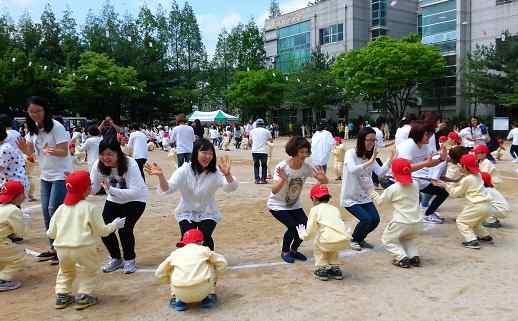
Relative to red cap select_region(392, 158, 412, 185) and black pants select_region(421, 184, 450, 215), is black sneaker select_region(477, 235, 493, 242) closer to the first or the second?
black pants select_region(421, 184, 450, 215)

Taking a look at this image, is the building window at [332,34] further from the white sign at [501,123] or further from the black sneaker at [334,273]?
the black sneaker at [334,273]

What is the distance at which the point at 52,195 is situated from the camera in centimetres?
571

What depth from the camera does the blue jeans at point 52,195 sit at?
18.7 ft

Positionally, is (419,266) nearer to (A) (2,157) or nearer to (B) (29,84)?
(A) (2,157)

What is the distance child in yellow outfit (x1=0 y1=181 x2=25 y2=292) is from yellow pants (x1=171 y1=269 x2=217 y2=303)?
194cm

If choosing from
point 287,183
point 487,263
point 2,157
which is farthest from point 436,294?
point 2,157

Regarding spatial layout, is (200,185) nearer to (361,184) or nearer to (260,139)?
(361,184)

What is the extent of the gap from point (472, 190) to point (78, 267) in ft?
16.2

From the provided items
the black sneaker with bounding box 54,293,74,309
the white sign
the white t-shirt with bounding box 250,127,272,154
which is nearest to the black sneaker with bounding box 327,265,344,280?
the black sneaker with bounding box 54,293,74,309

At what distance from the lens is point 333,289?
4.85 metres

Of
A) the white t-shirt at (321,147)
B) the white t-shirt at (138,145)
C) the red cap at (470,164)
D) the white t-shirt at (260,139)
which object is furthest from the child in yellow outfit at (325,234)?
the white t-shirt at (260,139)

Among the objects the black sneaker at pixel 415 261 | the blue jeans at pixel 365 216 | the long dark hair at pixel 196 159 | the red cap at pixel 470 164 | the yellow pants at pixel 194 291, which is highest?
the long dark hair at pixel 196 159

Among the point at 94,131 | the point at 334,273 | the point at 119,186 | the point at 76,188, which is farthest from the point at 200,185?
the point at 94,131

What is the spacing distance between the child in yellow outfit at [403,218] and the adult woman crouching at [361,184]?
37cm
